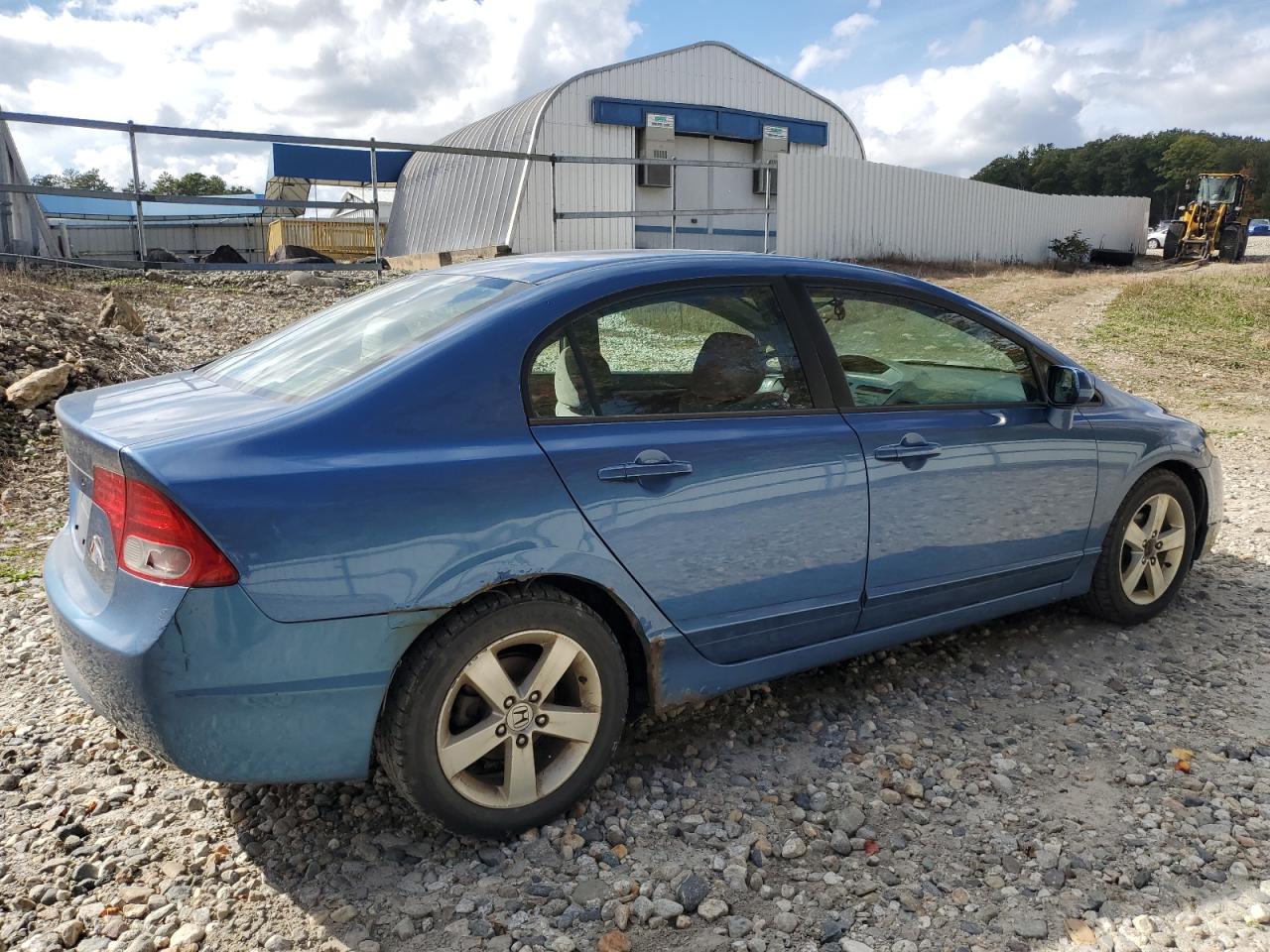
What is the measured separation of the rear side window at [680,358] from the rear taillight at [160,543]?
0.96m

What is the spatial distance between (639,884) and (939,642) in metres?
2.01

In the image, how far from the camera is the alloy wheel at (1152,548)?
4090mm

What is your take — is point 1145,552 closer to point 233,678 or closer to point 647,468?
point 647,468

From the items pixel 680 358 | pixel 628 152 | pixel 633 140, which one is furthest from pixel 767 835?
pixel 633 140

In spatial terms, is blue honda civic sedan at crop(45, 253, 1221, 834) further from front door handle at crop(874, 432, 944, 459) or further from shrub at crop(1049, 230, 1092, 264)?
shrub at crop(1049, 230, 1092, 264)

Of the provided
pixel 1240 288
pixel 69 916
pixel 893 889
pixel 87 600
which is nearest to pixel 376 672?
pixel 87 600

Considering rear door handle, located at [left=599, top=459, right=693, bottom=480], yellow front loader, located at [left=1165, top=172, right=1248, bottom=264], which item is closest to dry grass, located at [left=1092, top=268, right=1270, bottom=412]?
rear door handle, located at [left=599, top=459, right=693, bottom=480]

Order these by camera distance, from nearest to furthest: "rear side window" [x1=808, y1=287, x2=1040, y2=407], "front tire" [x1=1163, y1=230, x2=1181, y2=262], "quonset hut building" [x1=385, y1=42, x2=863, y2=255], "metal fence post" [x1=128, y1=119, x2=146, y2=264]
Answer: "rear side window" [x1=808, y1=287, x2=1040, y2=407] < "metal fence post" [x1=128, y1=119, x2=146, y2=264] < "quonset hut building" [x1=385, y1=42, x2=863, y2=255] < "front tire" [x1=1163, y1=230, x2=1181, y2=262]

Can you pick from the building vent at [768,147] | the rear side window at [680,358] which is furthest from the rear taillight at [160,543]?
the building vent at [768,147]

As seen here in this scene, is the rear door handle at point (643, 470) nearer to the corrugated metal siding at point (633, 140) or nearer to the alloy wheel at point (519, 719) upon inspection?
the alloy wheel at point (519, 719)

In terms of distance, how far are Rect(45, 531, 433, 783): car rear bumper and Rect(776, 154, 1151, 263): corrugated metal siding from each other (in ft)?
59.1

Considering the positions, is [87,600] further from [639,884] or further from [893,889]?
[893,889]

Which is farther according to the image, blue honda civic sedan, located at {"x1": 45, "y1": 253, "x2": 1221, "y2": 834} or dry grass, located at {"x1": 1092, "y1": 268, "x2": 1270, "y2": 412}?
dry grass, located at {"x1": 1092, "y1": 268, "x2": 1270, "y2": 412}

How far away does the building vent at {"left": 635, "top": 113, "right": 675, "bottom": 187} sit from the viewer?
21000mm
